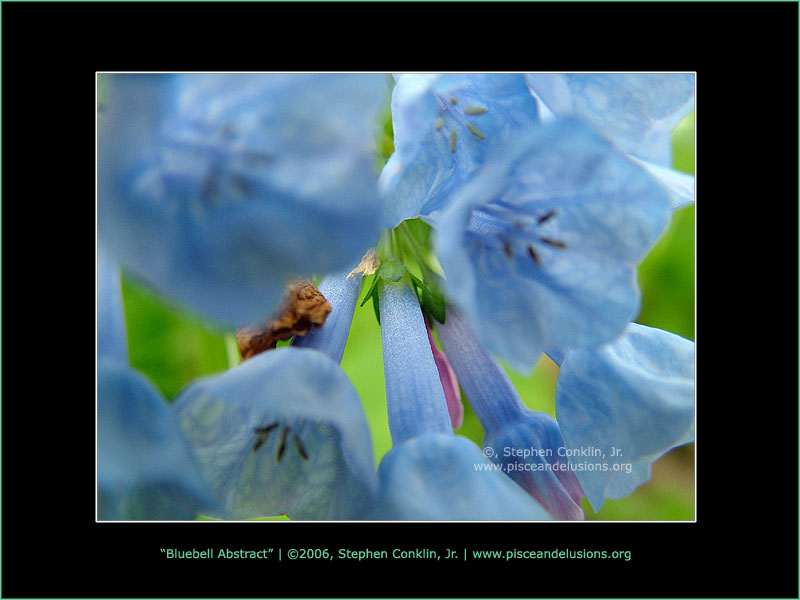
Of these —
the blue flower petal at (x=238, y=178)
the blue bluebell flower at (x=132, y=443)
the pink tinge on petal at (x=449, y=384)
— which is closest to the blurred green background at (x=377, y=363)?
the pink tinge on petal at (x=449, y=384)

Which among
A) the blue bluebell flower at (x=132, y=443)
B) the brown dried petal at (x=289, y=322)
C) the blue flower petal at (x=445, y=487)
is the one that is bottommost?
the blue flower petal at (x=445, y=487)

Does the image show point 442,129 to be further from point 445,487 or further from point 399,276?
point 445,487

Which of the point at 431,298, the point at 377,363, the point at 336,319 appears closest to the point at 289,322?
the point at 336,319

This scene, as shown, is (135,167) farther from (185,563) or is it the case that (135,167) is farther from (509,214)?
(185,563)

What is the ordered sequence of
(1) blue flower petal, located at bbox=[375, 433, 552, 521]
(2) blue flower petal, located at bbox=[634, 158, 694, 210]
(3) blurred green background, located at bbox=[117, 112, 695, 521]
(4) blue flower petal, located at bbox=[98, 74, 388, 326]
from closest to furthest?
(4) blue flower petal, located at bbox=[98, 74, 388, 326] < (1) blue flower petal, located at bbox=[375, 433, 552, 521] < (2) blue flower petal, located at bbox=[634, 158, 694, 210] < (3) blurred green background, located at bbox=[117, 112, 695, 521]

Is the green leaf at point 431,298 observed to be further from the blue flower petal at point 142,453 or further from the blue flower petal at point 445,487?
the blue flower petal at point 142,453

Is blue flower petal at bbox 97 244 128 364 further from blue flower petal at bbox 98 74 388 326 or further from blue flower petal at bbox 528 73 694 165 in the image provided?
blue flower petal at bbox 528 73 694 165

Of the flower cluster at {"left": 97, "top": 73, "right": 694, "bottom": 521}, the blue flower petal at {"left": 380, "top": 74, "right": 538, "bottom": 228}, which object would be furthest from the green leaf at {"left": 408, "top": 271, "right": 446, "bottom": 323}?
the blue flower petal at {"left": 380, "top": 74, "right": 538, "bottom": 228}

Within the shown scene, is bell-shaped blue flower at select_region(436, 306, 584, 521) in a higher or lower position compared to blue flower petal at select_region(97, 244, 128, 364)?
lower
